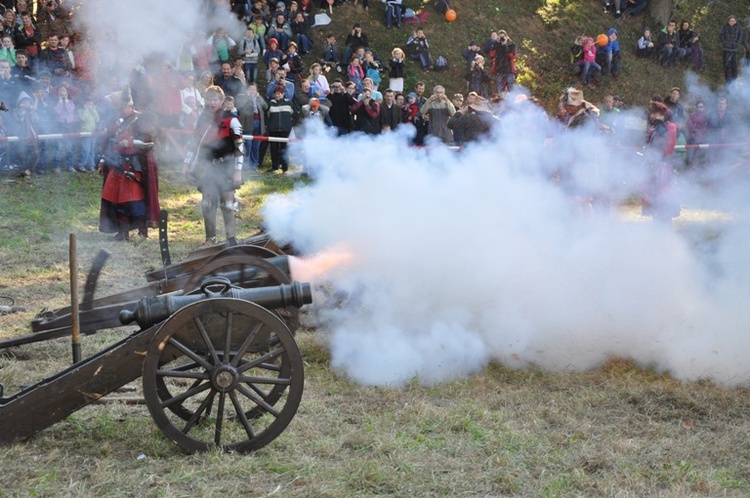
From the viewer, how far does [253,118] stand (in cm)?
1296

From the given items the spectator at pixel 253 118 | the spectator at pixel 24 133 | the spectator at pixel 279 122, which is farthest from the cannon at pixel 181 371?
the spectator at pixel 279 122

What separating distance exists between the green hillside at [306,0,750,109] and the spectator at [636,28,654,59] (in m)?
0.15

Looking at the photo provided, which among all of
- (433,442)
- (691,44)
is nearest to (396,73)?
(691,44)

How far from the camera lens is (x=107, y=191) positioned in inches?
397

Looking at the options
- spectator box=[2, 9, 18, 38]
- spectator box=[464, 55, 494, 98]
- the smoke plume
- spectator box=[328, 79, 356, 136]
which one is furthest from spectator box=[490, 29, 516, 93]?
the smoke plume

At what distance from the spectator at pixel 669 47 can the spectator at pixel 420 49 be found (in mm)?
4982

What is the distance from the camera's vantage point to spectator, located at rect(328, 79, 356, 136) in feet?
42.2

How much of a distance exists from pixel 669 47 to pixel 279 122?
394 inches

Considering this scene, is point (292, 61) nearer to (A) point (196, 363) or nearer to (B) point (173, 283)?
(B) point (173, 283)

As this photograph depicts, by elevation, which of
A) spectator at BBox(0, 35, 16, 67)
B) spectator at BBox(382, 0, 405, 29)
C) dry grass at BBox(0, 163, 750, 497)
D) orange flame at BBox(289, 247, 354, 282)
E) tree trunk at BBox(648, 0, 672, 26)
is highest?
tree trunk at BBox(648, 0, 672, 26)

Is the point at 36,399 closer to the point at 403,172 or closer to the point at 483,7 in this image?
the point at 403,172

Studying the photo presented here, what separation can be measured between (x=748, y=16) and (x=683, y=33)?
139cm

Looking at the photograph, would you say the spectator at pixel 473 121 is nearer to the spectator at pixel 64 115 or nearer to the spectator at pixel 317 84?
the spectator at pixel 317 84

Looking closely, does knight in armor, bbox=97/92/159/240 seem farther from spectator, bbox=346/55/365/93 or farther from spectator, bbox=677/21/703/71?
spectator, bbox=677/21/703/71
